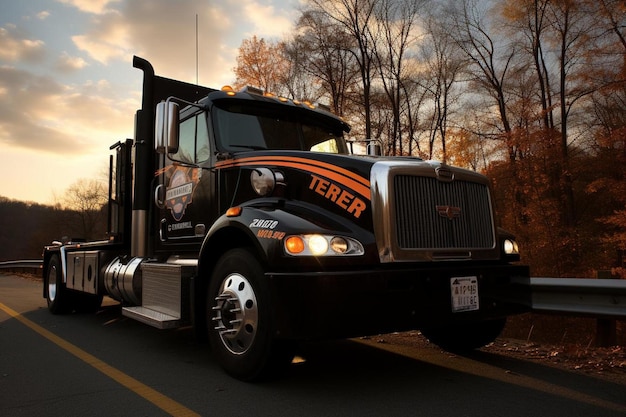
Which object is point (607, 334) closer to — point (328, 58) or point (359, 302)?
point (359, 302)

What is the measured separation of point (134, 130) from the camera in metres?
6.36

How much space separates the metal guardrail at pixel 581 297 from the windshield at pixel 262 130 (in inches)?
103

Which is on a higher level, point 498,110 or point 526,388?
point 498,110

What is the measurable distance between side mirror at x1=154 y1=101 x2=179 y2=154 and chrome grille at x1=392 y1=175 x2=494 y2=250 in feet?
7.31

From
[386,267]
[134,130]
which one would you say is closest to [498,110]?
[134,130]

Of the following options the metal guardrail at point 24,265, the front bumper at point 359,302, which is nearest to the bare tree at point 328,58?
the metal guardrail at point 24,265

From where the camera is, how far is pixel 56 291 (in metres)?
8.23

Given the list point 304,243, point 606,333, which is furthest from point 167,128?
point 606,333

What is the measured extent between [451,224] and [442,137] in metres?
23.5

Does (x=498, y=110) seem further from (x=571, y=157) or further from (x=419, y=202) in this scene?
(x=419, y=202)

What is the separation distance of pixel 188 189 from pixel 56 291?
458 cm

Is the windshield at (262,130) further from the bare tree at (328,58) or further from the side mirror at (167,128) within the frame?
the bare tree at (328,58)

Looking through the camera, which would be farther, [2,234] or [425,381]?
[2,234]

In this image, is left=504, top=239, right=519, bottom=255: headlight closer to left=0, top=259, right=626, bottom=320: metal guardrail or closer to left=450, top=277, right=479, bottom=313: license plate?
left=0, top=259, right=626, bottom=320: metal guardrail
